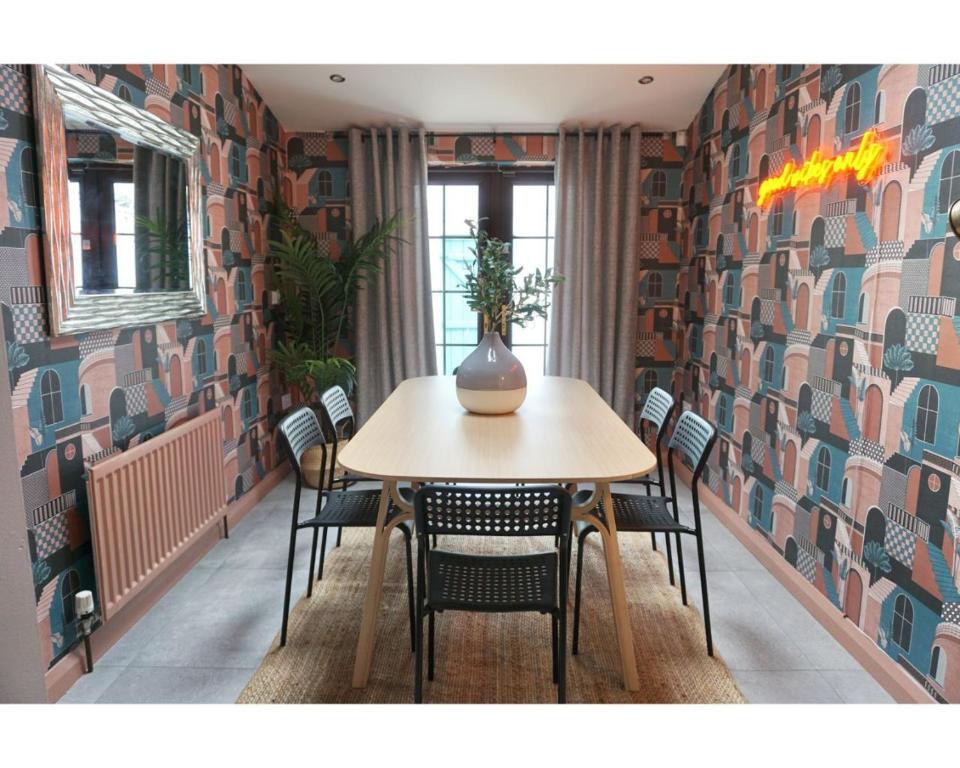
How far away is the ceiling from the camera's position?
3.82 m

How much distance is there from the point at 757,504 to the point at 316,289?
9.54 ft

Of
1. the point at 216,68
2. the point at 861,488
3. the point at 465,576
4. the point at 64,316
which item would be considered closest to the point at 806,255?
the point at 861,488

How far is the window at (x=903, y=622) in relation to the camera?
6.77 feet

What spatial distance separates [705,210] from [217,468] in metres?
3.26

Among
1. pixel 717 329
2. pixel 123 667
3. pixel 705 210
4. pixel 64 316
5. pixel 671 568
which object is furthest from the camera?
pixel 705 210

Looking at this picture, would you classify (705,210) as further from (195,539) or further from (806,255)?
(195,539)

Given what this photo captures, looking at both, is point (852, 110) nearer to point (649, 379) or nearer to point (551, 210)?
point (551, 210)

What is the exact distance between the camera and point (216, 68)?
3449 millimetres

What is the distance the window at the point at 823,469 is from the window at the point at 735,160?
1731 millimetres

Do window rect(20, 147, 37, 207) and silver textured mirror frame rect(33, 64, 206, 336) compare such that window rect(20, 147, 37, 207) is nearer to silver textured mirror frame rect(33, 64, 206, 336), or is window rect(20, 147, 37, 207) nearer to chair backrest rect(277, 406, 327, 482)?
silver textured mirror frame rect(33, 64, 206, 336)

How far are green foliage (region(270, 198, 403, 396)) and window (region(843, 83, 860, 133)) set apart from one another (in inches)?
104

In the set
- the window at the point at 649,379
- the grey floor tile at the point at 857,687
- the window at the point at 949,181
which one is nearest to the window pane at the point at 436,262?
the window at the point at 649,379

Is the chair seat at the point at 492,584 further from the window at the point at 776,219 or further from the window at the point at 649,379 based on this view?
the window at the point at 649,379

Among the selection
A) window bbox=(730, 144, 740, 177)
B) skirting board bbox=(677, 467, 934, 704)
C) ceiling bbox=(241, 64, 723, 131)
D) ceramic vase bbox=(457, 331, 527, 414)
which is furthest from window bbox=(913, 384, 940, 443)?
ceiling bbox=(241, 64, 723, 131)
